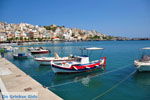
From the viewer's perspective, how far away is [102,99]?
33.1 ft

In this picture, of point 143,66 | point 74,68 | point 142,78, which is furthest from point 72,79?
point 143,66

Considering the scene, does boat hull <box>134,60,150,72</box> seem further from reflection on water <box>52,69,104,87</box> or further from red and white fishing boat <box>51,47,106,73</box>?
reflection on water <box>52,69,104,87</box>

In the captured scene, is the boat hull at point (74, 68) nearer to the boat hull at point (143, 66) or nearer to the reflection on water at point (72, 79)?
the reflection on water at point (72, 79)

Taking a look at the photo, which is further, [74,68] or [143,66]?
[74,68]

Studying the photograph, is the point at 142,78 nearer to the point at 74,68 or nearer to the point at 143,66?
the point at 143,66

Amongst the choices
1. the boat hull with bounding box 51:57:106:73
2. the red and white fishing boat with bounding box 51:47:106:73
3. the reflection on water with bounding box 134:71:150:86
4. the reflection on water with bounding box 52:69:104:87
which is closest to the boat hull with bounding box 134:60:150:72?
the reflection on water with bounding box 134:71:150:86

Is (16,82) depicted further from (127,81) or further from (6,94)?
(127,81)

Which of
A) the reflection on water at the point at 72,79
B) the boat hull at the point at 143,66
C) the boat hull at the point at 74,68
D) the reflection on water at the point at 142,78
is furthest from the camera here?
the boat hull at the point at 74,68

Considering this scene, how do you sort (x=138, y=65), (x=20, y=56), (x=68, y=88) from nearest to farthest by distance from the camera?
(x=68, y=88)
(x=138, y=65)
(x=20, y=56)

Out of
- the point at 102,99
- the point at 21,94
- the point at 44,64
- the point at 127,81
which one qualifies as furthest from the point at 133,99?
the point at 44,64

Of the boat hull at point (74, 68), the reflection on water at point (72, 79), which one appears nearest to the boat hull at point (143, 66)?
the boat hull at point (74, 68)

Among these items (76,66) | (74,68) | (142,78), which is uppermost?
(76,66)

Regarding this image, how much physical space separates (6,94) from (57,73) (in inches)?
378

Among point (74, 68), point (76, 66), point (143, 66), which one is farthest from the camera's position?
point (76, 66)
